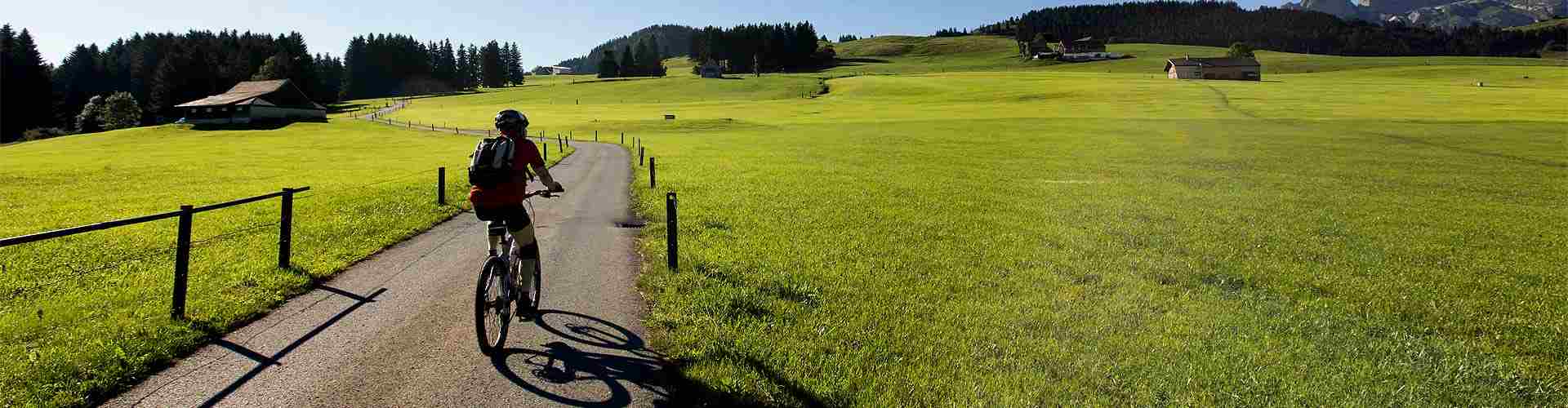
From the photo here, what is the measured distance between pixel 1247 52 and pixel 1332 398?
583 ft

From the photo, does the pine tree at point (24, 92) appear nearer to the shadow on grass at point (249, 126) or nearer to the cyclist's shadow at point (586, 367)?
the shadow on grass at point (249, 126)

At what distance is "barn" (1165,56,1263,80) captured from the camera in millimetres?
112188

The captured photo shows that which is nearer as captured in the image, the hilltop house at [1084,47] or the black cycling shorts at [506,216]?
the black cycling shorts at [506,216]

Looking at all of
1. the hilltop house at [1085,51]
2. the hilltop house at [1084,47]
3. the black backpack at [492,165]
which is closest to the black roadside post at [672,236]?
the black backpack at [492,165]

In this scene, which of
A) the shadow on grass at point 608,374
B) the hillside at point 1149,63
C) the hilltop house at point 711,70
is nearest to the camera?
the shadow on grass at point 608,374

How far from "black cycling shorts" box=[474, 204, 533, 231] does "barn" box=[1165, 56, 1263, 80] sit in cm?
12702

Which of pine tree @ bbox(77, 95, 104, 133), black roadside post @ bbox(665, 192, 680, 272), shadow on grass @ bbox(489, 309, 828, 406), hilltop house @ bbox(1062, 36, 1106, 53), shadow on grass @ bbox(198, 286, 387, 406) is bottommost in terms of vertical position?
shadow on grass @ bbox(489, 309, 828, 406)

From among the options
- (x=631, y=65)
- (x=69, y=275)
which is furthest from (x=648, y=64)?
(x=69, y=275)

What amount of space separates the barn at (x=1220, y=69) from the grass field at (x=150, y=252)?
116 m

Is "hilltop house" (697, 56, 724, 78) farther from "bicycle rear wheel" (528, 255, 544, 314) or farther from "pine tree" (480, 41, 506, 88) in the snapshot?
"bicycle rear wheel" (528, 255, 544, 314)

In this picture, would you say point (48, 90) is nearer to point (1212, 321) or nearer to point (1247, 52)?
point (1212, 321)

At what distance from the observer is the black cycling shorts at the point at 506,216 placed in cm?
673

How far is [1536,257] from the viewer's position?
1180cm

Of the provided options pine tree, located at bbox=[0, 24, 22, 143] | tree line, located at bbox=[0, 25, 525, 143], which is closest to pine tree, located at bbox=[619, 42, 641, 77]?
tree line, located at bbox=[0, 25, 525, 143]
